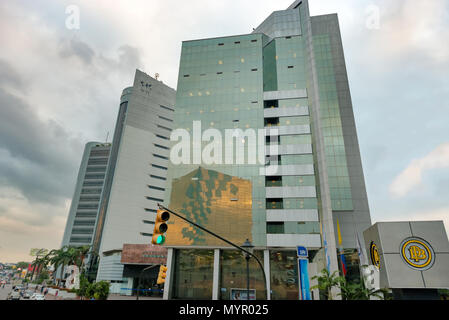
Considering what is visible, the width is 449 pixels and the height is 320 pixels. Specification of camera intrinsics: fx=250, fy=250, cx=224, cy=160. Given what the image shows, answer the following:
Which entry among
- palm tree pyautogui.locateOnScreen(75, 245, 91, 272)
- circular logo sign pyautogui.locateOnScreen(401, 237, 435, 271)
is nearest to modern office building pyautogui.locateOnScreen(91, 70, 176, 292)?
palm tree pyautogui.locateOnScreen(75, 245, 91, 272)

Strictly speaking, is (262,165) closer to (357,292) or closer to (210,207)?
(210,207)

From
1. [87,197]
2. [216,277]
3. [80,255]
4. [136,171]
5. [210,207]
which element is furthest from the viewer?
[87,197]

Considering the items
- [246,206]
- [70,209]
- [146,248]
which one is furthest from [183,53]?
[70,209]

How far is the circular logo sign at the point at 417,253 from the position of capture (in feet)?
50.5

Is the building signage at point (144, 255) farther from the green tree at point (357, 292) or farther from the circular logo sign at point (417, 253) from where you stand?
the circular logo sign at point (417, 253)

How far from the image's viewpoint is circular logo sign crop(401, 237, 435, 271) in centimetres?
1540

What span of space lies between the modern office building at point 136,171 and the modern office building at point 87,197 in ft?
98.8

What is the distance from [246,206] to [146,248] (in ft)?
100

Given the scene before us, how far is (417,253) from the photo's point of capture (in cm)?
1576

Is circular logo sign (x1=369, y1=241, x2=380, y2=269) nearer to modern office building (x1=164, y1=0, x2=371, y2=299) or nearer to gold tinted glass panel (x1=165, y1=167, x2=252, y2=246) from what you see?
modern office building (x1=164, y1=0, x2=371, y2=299)

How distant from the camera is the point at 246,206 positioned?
1761 inches

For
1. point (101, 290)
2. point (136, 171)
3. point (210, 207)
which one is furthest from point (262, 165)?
point (136, 171)

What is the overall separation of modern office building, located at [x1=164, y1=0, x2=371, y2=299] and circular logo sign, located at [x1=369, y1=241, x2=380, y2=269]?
2066 centimetres

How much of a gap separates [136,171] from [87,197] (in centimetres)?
5440
